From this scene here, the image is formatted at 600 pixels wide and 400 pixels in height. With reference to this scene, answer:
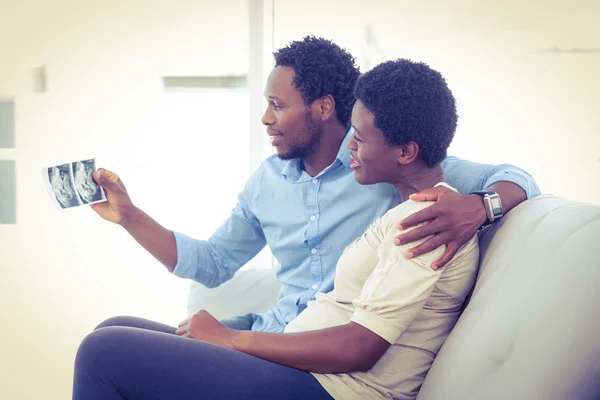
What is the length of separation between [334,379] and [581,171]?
7.54ft

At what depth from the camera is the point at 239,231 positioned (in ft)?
6.34

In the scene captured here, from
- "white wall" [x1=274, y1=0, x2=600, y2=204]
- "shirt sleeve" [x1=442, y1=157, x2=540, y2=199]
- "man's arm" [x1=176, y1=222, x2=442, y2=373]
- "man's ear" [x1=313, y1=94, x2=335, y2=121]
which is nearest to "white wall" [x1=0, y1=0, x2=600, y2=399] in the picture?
"white wall" [x1=274, y1=0, x2=600, y2=204]

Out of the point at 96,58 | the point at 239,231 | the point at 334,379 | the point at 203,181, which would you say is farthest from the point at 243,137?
the point at 334,379

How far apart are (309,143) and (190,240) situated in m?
0.47

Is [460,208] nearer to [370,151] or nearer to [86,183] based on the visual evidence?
[370,151]

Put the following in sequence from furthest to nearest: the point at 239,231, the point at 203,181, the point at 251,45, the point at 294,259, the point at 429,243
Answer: the point at 203,181, the point at 251,45, the point at 239,231, the point at 294,259, the point at 429,243

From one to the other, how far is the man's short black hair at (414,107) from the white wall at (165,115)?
1.64m

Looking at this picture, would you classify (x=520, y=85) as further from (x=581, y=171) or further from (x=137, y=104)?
(x=137, y=104)

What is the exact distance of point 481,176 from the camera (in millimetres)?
1530

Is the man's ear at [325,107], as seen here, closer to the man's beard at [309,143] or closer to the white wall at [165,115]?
the man's beard at [309,143]

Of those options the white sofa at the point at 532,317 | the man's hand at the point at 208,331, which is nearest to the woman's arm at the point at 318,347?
the man's hand at the point at 208,331

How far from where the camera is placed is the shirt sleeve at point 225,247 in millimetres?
1874

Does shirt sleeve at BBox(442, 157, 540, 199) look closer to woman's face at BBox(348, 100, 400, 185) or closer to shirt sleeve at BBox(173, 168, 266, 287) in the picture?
woman's face at BBox(348, 100, 400, 185)

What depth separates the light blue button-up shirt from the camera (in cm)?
166
